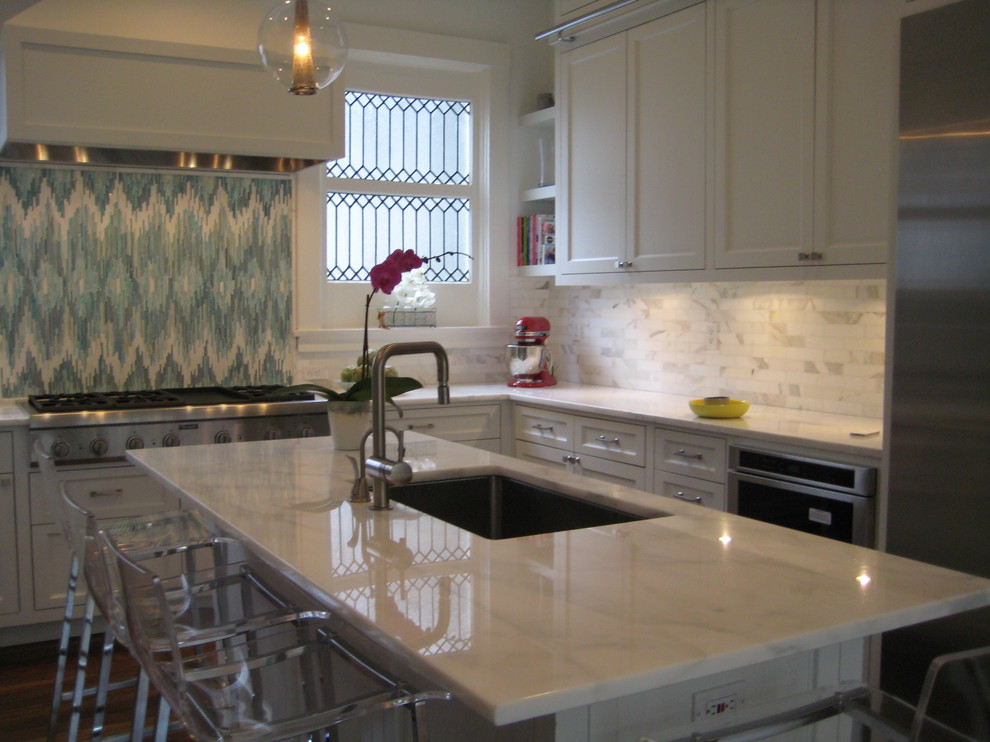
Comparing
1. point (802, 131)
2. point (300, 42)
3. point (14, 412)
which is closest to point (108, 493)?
point (14, 412)

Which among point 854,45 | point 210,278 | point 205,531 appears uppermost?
point 854,45

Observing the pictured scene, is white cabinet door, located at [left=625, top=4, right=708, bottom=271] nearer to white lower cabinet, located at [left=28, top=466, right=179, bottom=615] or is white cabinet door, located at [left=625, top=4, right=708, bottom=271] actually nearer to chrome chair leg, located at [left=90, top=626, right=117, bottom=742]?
white lower cabinet, located at [left=28, top=466, right=179, bottom=615]

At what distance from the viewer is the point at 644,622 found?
128 centimetres

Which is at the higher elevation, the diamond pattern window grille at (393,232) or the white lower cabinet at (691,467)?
the diamond pattern window grille at (393,232)

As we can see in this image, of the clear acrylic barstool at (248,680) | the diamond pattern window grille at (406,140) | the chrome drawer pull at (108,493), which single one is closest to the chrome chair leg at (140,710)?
the clear acrylic barstool at (248,680)

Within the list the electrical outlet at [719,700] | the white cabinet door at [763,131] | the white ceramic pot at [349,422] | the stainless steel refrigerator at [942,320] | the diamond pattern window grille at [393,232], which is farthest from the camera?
the diamond pattern window grille at [393,232]

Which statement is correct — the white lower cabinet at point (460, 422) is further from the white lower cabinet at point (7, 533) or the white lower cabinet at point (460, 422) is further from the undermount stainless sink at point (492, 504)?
the undermount stainless sink at point (492, 504)

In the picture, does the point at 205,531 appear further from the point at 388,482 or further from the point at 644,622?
the point at 644,622

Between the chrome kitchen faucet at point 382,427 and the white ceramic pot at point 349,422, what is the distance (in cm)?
65

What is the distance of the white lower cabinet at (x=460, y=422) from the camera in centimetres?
426

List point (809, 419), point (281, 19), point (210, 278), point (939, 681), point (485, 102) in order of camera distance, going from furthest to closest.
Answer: point (485, 102) < point (210, 278) < point (809, 419) < point (281, 19) < point (939, 681)

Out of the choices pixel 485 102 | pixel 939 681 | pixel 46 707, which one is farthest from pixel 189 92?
pixel 939 681

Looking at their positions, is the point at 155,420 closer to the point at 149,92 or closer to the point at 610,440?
the point at 149,92

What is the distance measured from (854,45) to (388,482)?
7.19ft
